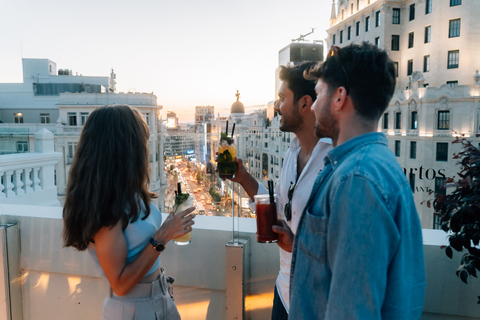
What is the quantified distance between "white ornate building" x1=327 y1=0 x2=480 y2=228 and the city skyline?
6.24 metres

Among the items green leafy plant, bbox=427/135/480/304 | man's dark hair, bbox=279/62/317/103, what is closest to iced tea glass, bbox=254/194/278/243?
man's dark hair, bbox=279/62/317/103

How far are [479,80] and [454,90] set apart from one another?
151 centimetres

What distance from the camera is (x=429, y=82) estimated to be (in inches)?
880

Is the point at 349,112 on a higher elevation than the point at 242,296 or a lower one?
higher

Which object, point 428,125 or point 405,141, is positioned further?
point 405,141

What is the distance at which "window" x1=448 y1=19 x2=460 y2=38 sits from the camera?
2120cm

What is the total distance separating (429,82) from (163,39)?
30.3m

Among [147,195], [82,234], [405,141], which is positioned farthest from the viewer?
[405,141]

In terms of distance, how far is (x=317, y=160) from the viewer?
1391 mm

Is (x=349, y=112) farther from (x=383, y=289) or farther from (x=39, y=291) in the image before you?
(x=39, y=291)

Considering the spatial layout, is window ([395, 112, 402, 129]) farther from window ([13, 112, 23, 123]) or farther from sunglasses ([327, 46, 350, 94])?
window ([13, 112, 23, 123])

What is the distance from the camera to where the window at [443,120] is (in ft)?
66.0

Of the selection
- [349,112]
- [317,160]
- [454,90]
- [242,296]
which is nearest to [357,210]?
[349,112]

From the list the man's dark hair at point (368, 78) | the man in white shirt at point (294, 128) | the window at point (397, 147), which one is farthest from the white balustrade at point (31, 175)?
the window at point (397, 147)
